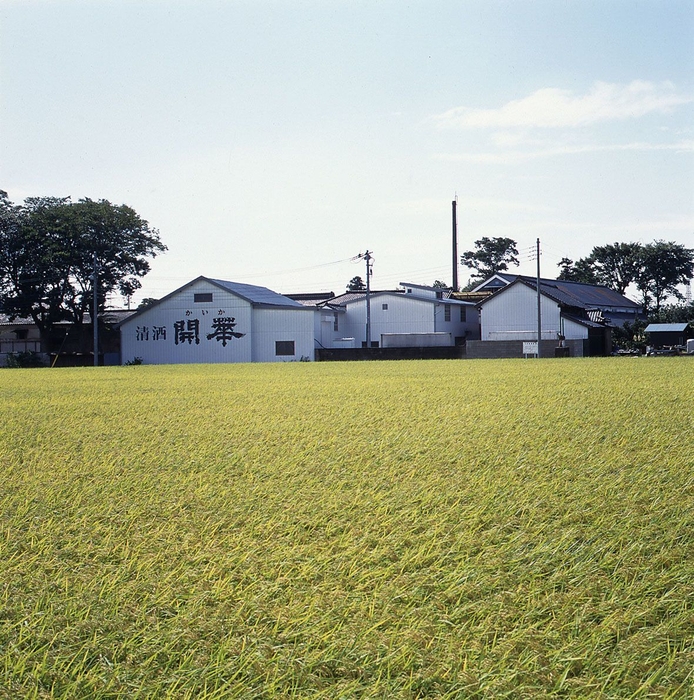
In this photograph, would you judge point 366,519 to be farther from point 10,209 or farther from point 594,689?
point 10,209

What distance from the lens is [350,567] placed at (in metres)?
2.58

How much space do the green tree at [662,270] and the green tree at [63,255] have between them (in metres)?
30.2

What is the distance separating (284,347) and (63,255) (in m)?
9.90

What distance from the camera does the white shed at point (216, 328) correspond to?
3384cm

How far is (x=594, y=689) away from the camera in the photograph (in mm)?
1718

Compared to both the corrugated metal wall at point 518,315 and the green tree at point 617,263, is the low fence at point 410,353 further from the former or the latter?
the green tree at point 617,263

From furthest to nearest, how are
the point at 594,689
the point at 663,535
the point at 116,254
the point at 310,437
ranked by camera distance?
the point at 116,254 < the point at 310,437 < the point at 663,535 < the point at 594,689

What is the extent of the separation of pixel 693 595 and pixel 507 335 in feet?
109

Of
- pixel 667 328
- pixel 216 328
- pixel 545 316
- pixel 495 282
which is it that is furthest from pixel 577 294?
pixel 216 328

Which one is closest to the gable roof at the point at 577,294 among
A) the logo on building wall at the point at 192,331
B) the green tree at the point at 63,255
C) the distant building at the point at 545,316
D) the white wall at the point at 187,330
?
the distant building at the point at 545,316

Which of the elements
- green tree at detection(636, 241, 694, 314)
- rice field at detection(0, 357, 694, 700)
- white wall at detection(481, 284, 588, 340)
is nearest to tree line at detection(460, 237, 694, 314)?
green tree at detection(636, 241, 694, 314)

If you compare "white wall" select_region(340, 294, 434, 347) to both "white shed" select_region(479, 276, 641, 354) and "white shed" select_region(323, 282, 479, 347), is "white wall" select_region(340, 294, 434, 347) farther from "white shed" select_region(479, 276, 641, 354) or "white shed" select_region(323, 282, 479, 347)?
"white shed" select_region(479, 276, 641, 354)

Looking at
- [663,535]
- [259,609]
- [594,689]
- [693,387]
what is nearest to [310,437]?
[663,535]

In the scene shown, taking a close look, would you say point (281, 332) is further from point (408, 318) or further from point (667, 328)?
point (667, 328)
